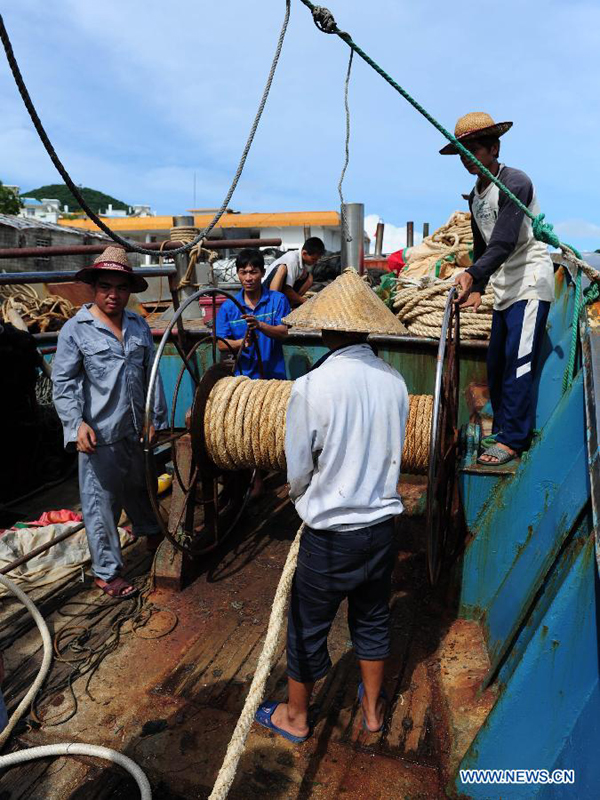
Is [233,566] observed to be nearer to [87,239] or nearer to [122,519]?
[122,519]

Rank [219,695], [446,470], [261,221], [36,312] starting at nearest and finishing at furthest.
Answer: [219,695], [446,470], [36,312], [261,221]

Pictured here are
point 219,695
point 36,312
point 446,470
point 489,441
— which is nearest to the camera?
point 219,695

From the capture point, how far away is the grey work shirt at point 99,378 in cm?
329

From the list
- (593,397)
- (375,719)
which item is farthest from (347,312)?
(375,719)

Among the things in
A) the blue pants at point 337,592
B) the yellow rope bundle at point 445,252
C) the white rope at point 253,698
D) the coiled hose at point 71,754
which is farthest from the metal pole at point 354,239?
the coiled hose at point 71,754

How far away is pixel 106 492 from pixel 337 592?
1749mm

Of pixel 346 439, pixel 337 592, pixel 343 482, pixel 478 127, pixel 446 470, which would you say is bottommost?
pixel 337 592

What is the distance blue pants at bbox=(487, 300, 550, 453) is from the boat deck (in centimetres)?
104

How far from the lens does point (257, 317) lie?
4.48 m

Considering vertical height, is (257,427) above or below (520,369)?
below

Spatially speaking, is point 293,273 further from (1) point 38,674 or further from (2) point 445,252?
(1) point 38,674

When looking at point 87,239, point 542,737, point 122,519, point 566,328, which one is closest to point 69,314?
point 122,519

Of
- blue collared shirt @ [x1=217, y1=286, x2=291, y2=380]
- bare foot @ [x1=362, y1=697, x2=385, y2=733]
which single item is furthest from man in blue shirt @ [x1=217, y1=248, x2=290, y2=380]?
bare foot @ [x1=362, y1=697, x2=385, y2=733]

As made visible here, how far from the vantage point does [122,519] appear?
455 cm
